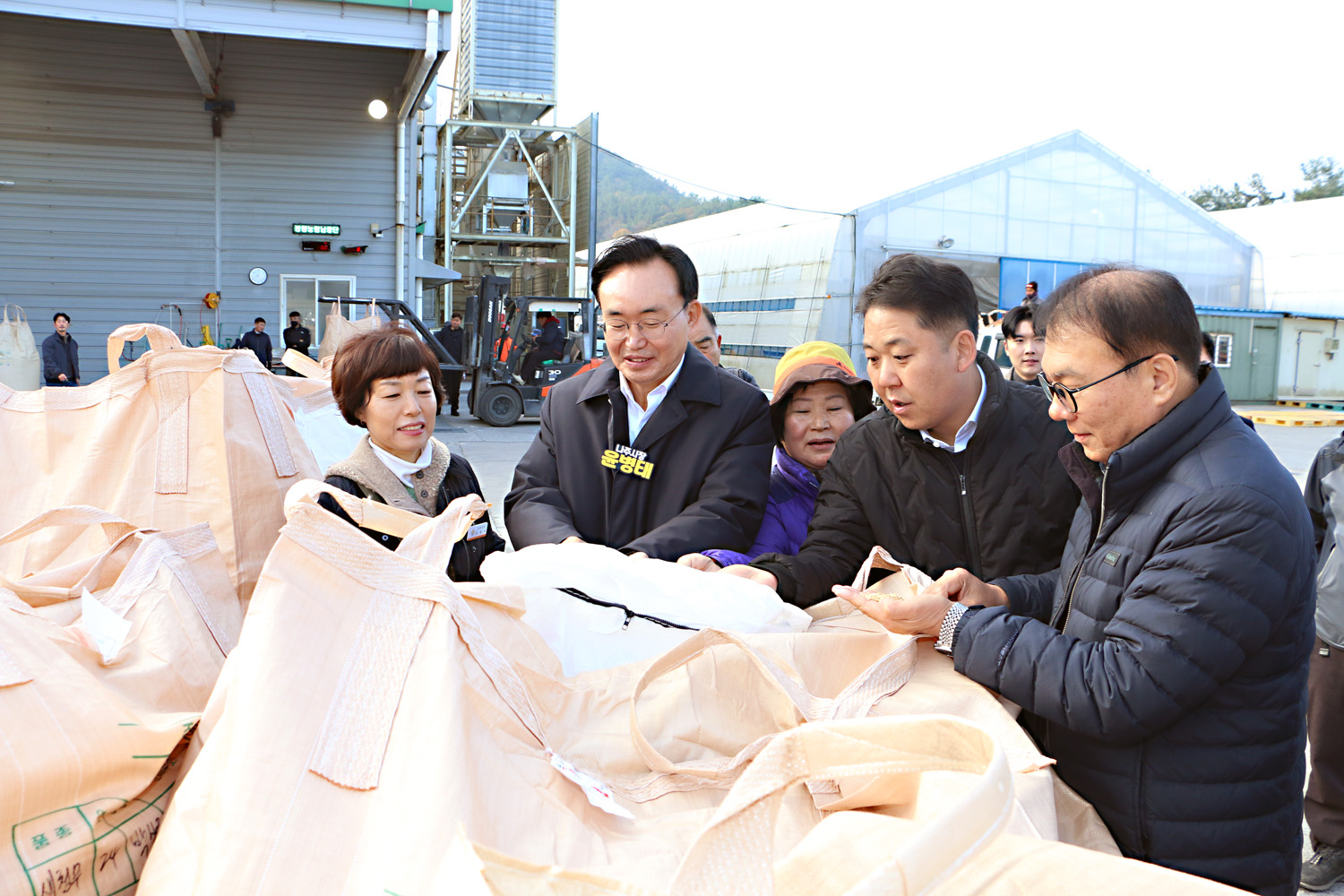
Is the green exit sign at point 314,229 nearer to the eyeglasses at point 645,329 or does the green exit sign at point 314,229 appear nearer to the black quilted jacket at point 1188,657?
the eyeglasses at point 645,329

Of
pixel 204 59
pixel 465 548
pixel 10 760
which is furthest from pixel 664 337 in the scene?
pixel 204 59

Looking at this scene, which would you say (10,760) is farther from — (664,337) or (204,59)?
(204,59)

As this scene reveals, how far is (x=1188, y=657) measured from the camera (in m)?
1.22

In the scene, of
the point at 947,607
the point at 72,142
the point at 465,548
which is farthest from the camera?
the point at 72,142

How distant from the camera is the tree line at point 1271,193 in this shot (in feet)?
152

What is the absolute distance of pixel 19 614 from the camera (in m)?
1.10

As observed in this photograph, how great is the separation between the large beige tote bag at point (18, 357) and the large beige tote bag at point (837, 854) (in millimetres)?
14041

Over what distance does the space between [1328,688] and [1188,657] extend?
2.15 metres

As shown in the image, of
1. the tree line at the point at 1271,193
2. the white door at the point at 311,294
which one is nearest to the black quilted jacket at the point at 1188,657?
the white door at the point at 311,294

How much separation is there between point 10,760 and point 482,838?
46 cm

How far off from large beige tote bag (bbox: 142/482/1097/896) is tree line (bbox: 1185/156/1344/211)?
164 feet

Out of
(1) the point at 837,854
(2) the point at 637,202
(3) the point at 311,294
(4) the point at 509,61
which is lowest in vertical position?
(1) the point at 837,854

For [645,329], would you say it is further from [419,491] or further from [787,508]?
[419,491]

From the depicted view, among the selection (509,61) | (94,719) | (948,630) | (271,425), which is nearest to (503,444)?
(271,425)
